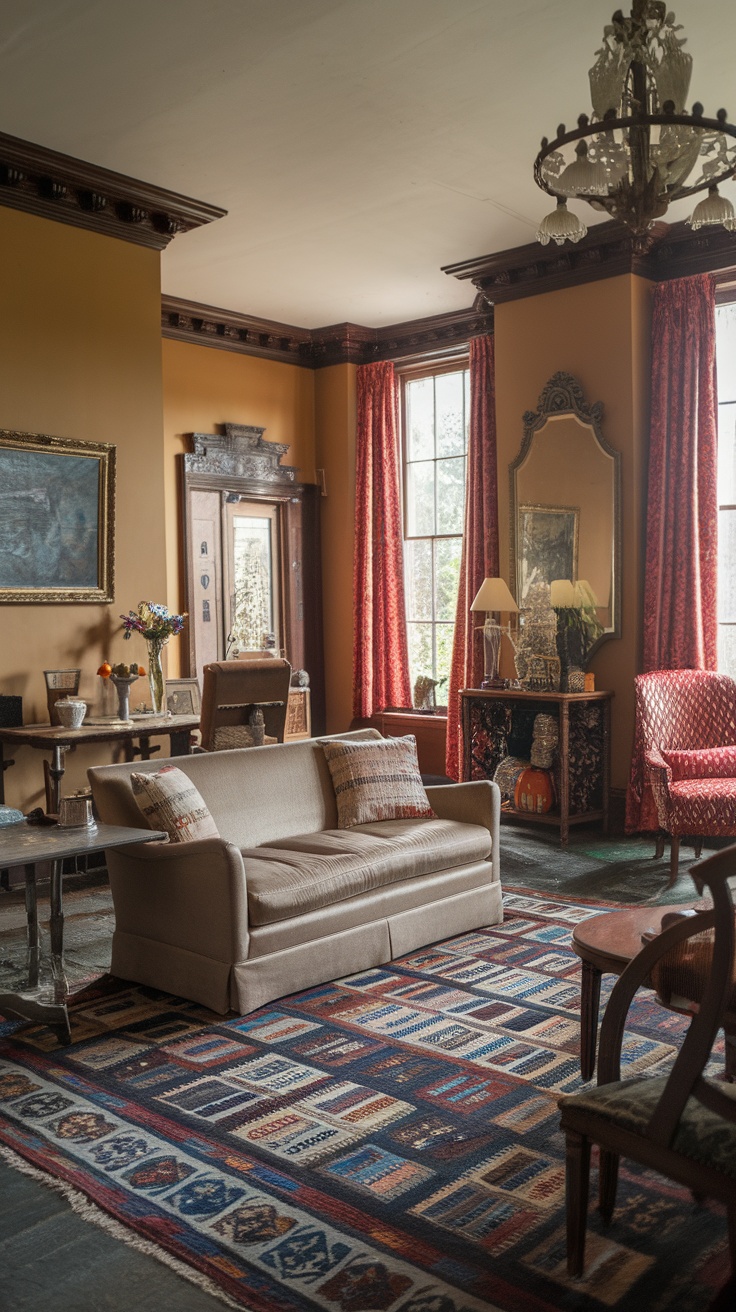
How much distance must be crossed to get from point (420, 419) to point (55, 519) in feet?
11.7

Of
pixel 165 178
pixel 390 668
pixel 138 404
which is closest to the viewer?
pixel 165 178

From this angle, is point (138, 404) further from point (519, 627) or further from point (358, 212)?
point (519, 627)

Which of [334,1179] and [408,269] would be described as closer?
[334,1179]

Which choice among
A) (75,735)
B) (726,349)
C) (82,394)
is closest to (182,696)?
(75,735)

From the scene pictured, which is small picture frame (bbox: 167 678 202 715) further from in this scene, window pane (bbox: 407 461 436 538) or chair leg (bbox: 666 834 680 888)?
chair leg (bbox: 666 834 680 888)

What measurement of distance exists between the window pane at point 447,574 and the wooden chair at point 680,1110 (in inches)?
242

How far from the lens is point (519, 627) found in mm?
7098

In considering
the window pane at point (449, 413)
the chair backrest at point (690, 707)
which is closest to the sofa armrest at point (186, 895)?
the chair backrest at point (690, 707)

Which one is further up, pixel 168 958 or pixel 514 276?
pixel 514 276

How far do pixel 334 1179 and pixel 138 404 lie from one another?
14.9ft

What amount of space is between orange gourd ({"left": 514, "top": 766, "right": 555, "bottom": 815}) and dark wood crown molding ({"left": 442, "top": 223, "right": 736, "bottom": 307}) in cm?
297

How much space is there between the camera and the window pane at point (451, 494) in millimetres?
8141

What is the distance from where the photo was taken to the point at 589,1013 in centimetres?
299

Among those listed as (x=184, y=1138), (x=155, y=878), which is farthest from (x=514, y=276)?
(x=184, y=1138)
